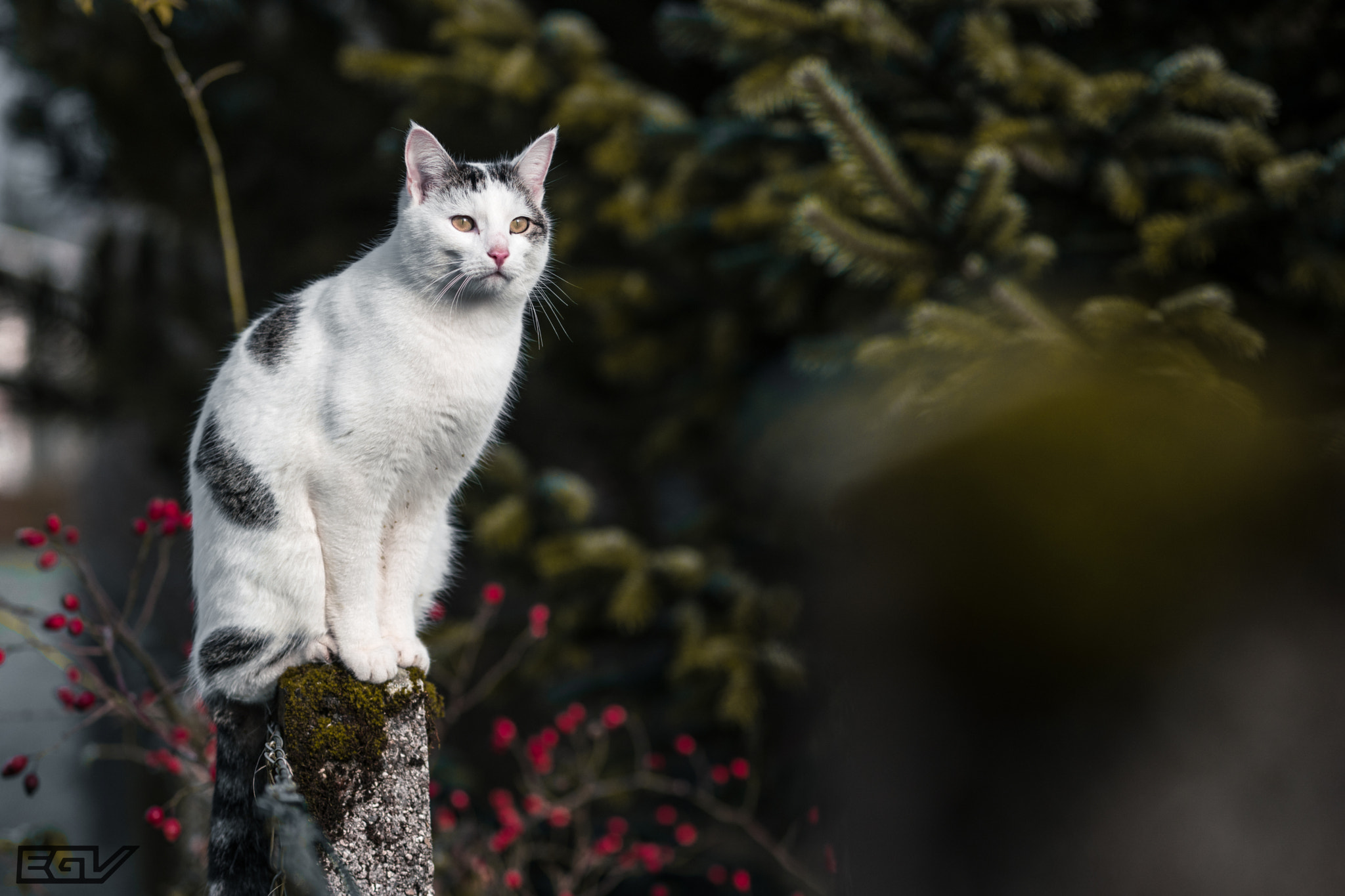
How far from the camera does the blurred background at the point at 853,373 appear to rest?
3.43 ft

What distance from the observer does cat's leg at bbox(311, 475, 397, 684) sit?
110 centimetres

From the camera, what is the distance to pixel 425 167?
1104 millimetres

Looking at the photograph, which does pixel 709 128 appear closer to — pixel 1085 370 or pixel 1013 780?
pixel 1085 370

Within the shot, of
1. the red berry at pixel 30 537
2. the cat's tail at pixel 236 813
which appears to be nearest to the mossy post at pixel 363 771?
the cat's tail at pixel 236 813

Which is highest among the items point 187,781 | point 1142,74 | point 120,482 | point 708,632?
point 1142,74

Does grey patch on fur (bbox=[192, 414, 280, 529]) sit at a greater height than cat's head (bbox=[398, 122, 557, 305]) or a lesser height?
lesser

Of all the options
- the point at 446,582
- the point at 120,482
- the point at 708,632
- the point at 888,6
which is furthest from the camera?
the point at 120,482

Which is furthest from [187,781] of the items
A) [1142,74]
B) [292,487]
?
[1142,74]

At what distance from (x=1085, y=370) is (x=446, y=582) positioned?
112 cm

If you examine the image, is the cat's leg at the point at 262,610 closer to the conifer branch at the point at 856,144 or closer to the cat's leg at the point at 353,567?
the cat's leg at the point at 353,567

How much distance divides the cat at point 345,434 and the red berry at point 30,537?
74 cm

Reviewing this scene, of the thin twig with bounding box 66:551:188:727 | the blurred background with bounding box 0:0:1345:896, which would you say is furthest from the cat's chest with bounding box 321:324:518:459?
the thin twig with bounding box 66:551:188:727

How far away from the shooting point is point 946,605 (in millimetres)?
1172
